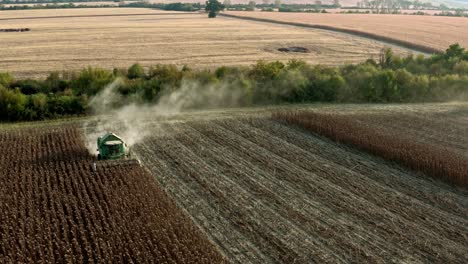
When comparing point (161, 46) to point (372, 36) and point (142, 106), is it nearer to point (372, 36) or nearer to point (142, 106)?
point (142, 106)

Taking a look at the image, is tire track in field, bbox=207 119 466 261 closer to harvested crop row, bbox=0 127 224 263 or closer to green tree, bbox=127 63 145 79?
harvested crop row, bbox=0 127 224 263

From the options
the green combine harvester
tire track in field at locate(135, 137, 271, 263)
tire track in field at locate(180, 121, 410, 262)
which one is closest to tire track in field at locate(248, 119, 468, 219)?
tire track in field at locate(180, 121, 410, 262)

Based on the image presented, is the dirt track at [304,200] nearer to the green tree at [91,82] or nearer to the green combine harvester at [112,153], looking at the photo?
the green combine harvester at [112,153]

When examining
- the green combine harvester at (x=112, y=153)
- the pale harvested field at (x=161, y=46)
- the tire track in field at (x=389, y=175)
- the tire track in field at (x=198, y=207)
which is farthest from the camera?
the pale harvested field at (x=161, y=46)

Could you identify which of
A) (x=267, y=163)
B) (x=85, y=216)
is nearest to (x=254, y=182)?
(x=267, y=163)

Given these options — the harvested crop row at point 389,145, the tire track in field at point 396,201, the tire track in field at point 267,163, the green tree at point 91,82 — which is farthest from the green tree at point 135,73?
the tire track in field at point 396,201

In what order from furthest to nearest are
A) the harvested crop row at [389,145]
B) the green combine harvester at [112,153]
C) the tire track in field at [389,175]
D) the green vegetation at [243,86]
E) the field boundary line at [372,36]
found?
the field boundary line at [372,36], the green vegetation at [243,86], the green combine harvester at [112,153], the harvested crop row at [389,145], the tire track in field at [389,175]

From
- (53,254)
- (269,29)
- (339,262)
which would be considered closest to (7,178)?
(53,254)
